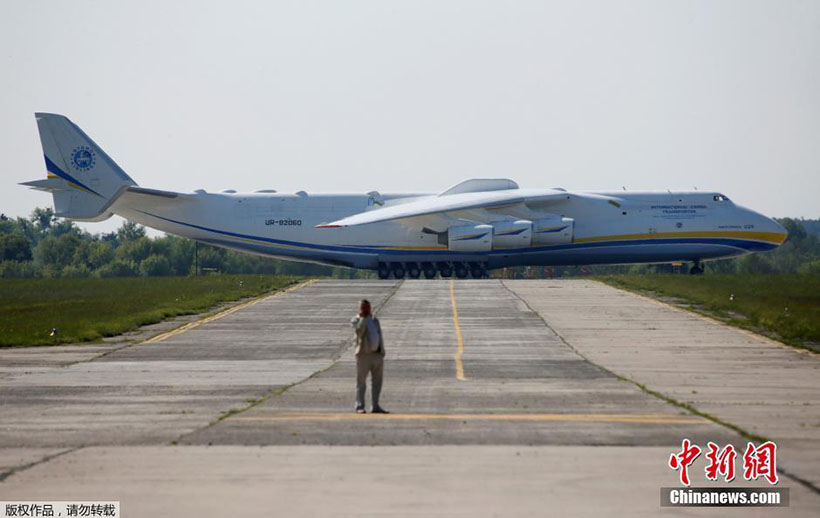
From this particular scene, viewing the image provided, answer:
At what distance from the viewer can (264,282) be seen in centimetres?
5359

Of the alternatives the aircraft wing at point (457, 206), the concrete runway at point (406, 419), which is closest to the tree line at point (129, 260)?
the aircraft wing at point (457, 206)

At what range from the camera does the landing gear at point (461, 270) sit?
5847 cm

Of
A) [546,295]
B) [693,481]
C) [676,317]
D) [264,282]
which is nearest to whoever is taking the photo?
[693,481]

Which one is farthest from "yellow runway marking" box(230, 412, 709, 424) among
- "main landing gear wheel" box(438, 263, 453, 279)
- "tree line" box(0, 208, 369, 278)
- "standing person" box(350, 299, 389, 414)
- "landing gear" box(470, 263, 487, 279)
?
"tree line" box(0, 208, 369, 278)

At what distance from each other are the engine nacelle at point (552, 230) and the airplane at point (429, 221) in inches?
1.8

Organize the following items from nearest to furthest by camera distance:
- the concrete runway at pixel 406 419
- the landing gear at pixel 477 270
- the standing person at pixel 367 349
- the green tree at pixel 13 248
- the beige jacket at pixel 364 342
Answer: the concrete runway at pixel 406 419
the standing person at pixel 367 349
the beige jacket at pixel 364 342
the landing gear at pixel 477 270
the green tree at pixel 13 248

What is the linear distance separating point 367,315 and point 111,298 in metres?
29.3

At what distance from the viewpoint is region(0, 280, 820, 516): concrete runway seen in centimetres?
1145

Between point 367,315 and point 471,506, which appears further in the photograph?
point 367,315

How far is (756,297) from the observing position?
41031 mm

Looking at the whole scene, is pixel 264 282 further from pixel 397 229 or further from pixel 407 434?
pixel 407 434

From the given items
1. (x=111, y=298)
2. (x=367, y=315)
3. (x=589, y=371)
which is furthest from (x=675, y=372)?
(x=111, y=298)

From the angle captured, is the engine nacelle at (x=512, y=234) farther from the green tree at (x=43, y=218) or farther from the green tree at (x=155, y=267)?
the green tree at (x=43, y=218)

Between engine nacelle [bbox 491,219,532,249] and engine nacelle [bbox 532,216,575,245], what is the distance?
0.39m
